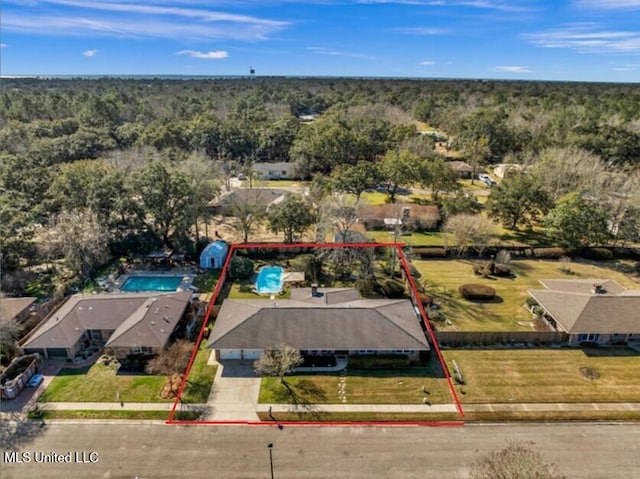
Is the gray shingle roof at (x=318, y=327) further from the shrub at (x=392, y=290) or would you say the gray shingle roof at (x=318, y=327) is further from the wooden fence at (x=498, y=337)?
the shrub at (x=392, y=290)

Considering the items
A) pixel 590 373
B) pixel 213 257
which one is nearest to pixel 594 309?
pixel 590 373

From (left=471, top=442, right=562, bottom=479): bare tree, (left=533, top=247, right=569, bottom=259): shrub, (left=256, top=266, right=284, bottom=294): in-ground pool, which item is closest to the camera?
(left=471, top=442, right=562, bottom=479): bare tree

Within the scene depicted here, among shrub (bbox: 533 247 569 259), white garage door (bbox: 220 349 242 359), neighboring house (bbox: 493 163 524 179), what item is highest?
neighboring house (bbox: 493 163 524 179)

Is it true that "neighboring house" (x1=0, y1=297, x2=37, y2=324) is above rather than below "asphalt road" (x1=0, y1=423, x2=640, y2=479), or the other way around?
above

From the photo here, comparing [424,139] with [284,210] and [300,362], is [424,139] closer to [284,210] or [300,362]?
[284,210]

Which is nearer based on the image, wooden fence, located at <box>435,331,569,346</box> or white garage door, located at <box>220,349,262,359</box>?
white garage door, located at <box>220,349,262,359</box>

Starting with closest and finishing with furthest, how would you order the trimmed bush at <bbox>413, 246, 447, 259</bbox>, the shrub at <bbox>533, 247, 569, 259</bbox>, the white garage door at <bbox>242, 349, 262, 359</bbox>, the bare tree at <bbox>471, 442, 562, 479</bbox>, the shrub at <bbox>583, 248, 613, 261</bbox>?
the bare tree at <bbox>471, 442, 562, 479</bbox>, the white garage door at <bbox>242, 349, 262, 359</bbox>, the shrub at <bbox>583, 248, 613, 261</bbox>, the trimmed bush at <bbox>413, 246, 447, 259</bbox>, the shrub at <bbox>533, 247, 569, 259</bbox>

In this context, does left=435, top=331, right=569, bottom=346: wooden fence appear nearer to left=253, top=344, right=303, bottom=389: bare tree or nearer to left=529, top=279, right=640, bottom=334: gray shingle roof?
left=529, top=279, right=640, bottom=334: gray shingle roof

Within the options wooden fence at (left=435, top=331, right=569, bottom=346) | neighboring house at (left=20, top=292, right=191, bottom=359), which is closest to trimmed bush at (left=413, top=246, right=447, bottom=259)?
wooden fence at (left=435, top=331, right=569, bottom=346)

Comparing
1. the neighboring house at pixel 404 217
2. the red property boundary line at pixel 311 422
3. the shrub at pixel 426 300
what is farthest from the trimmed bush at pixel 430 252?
the shrub at pixel 426 300
